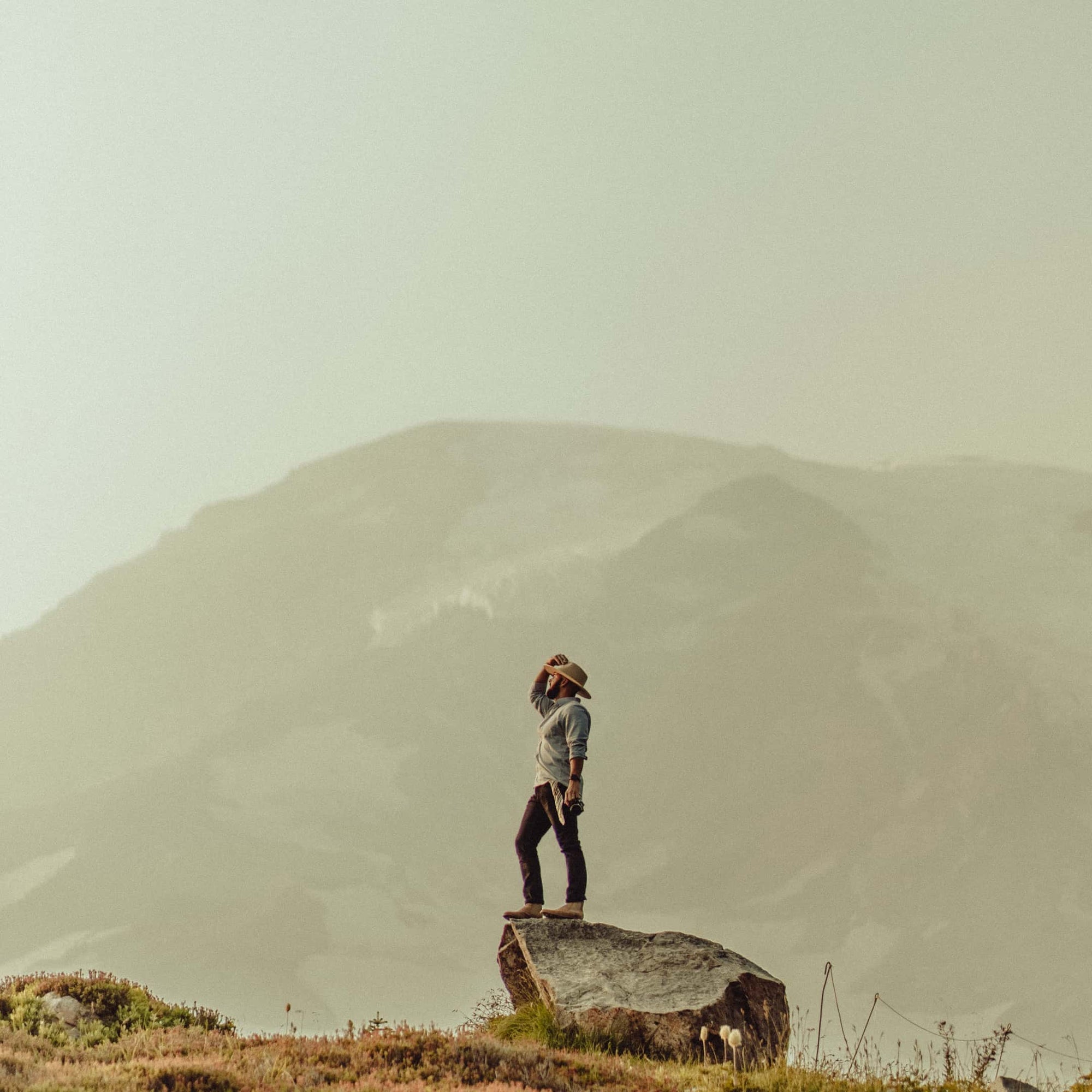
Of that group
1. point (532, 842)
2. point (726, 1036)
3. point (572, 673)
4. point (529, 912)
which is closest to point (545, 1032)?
point (529, 912)

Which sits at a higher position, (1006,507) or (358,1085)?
(1006,507)

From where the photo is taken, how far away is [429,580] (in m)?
91.2

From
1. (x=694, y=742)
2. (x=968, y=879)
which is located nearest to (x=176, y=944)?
(x=694, y=742)

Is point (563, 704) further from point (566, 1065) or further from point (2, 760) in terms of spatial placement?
point (2, 760)

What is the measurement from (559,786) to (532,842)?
0.87m

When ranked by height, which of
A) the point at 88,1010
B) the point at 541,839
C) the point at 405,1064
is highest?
the point at 541,839

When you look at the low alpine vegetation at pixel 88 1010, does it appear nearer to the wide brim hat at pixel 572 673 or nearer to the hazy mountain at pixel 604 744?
the wide brim hat at pixel 572 673

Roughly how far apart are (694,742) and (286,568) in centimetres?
3860

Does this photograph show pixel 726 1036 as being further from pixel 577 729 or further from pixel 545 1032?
pixel 577 729

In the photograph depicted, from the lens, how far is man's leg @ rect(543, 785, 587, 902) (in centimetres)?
1266

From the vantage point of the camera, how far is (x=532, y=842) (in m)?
13.2

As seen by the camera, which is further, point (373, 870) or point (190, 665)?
point (190, 665)

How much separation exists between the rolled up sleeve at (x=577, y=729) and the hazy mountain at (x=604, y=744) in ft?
Result: 174

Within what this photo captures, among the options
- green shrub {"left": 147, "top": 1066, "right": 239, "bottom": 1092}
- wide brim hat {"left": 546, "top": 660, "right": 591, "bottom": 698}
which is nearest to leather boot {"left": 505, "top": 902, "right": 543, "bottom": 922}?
wide brim hat {"left": 546, "top": 660, "right": 591, "bottom": 698}
